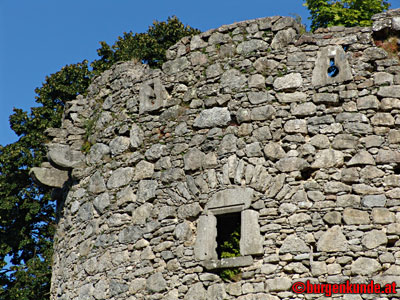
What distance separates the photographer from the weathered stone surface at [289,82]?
30.4ft

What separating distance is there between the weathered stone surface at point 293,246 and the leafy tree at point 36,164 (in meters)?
7.73

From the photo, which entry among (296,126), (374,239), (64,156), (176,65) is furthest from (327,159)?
(64,156)

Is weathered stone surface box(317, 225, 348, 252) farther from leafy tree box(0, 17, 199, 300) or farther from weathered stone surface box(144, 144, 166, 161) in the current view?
leafy tree box(0, 17, 199, 300)

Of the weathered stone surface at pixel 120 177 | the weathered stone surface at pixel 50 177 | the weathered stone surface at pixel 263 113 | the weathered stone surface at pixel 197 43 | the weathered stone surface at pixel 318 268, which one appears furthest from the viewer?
the weathered stone surface at pixel 50 177

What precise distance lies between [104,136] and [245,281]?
3.26 meters

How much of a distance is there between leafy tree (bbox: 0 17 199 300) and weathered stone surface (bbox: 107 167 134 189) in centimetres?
541

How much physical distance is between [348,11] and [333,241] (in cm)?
536

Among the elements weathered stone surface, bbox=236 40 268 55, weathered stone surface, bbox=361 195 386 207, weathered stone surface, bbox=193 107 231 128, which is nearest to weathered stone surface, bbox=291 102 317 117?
weathered stone surface, bbox=193 107 231 128

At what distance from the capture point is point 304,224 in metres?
8.64

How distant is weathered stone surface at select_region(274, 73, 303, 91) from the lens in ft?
30.4

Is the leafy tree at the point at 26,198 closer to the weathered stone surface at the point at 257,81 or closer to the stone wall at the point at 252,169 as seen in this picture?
the stone wall at the point at 252,169

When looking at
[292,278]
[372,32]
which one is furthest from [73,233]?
[372,32]

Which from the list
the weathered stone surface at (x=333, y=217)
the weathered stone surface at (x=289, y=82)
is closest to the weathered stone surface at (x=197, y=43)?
the weathered stone surface at (x=289, y=82)

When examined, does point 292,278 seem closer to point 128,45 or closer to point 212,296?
point 212,296
